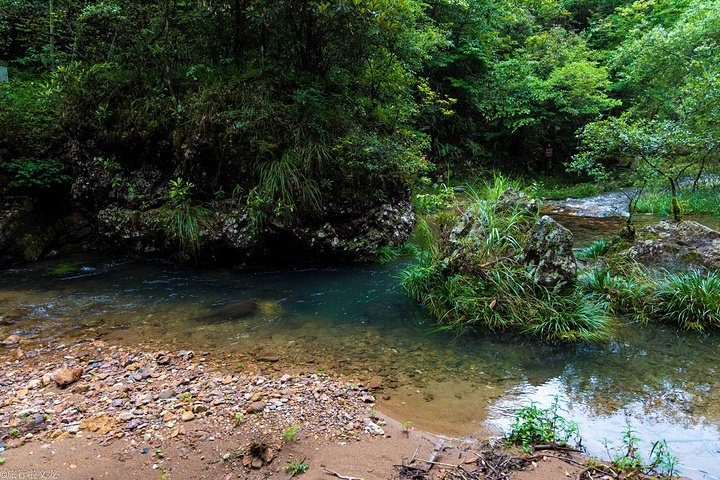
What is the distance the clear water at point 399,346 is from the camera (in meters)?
2.96

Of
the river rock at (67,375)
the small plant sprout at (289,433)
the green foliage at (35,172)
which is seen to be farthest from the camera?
the green foliage at (35,172)

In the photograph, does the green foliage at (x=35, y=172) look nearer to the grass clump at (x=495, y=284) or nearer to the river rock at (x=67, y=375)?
the river rock at (x=67, y=375)

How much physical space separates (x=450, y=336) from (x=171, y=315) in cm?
358

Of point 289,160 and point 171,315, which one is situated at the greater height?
point 289,160

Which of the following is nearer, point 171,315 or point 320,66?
point 171,315

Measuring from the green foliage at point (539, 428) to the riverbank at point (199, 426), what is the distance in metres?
0.20

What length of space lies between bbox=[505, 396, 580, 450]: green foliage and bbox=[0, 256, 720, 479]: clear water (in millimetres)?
128

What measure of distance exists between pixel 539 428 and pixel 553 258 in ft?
8.68

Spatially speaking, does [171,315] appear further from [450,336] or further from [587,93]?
[587,93]

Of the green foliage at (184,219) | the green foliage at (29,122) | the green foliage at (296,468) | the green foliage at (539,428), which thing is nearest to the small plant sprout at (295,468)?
the green foliage at (296,468)

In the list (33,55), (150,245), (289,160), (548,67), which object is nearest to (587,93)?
(548,67)

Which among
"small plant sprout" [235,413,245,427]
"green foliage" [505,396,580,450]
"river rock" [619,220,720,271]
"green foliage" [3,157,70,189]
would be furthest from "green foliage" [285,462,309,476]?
"green foliage" [3,157,70,189]

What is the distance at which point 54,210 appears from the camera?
7.61 meters

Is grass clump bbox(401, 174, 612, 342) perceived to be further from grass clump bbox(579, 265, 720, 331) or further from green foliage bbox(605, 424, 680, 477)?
green foliage bbox(605, 424, 680, 477)
